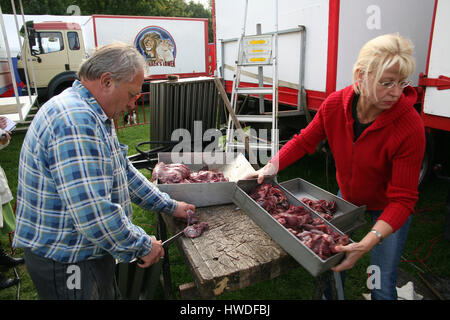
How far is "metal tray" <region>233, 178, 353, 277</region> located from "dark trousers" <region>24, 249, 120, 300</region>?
0.89m

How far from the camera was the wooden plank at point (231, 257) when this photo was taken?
5.14ft

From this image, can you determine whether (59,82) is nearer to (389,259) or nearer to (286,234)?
(286,234)

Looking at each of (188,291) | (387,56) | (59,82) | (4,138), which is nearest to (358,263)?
(188,291)

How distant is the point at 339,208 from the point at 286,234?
0.71 m

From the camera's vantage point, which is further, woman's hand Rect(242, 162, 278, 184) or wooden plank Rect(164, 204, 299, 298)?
woman's hand Rect(242, 162, 278, 184)

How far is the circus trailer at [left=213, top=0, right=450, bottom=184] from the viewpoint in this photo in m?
3.48

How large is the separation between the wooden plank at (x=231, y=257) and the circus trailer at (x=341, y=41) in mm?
2923

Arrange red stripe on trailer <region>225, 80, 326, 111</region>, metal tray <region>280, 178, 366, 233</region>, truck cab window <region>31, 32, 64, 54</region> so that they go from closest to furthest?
metal tray <region>280, 178, 366, 233</region>, red stripe on trailer <region>225, 80, 326, 111</region>, truck cab window <region>31, 32, 64, 54</region>

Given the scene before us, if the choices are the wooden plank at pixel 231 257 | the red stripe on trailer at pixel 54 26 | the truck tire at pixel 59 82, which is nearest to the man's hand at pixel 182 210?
the wooden plank at pixel 231 257

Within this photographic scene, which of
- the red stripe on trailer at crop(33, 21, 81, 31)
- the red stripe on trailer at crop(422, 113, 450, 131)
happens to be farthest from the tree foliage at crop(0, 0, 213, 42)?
the red stripe on trailer at crop(422, 113, 450, 131)

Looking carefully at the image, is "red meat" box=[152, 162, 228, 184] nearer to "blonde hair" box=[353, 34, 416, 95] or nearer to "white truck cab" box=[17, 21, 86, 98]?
"blonde hair" box=[353, 34, 416, 95]

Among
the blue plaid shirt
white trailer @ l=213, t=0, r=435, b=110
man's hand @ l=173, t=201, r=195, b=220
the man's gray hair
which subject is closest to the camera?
the blue plaid shirt

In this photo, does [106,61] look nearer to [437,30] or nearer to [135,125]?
[437,30]

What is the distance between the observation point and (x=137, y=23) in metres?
13.0
